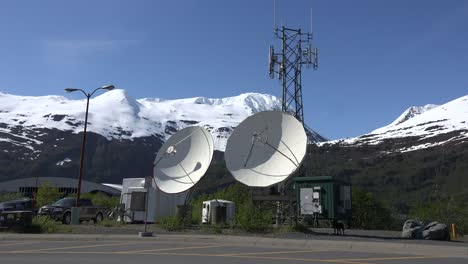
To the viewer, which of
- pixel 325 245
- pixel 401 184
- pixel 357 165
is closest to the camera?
pixel 325 245

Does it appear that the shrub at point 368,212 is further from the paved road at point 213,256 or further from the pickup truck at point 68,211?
the paved road at point 213,256

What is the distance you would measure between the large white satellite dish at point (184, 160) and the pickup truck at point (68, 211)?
7112 millimetres

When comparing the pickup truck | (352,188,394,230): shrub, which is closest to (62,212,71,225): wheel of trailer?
the pickup truck

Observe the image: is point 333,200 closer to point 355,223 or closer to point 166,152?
point 166,152

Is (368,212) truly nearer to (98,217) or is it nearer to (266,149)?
(98,217)

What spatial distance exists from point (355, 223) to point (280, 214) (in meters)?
28.0

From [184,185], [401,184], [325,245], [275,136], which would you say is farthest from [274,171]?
[401,184]

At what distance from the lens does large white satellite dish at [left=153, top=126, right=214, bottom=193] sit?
2973cm

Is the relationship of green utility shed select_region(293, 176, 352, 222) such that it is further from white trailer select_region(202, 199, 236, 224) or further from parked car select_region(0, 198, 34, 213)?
parked car select_region(0, 198, 34, 213)

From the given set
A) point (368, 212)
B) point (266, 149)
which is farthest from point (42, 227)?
point (368, 212)

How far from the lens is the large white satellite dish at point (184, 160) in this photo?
2973cm

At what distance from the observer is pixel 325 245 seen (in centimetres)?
1808

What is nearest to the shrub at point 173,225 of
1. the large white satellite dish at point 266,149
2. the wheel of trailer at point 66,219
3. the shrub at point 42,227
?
the large white satellite dish at point 266,149

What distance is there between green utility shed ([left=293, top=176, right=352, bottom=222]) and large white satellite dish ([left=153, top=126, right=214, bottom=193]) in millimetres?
6395
